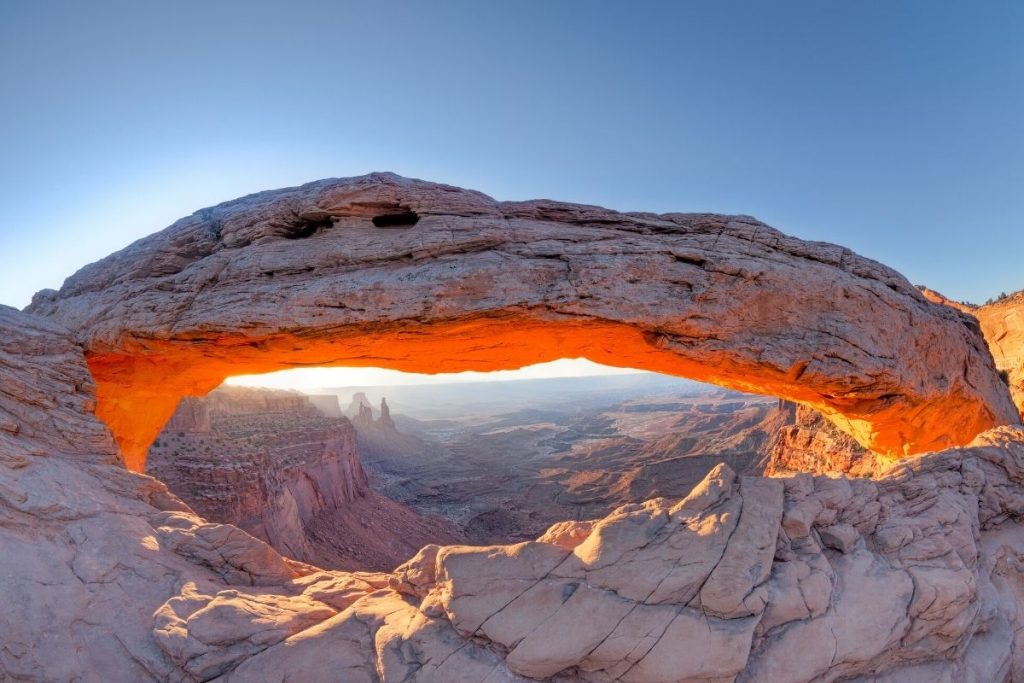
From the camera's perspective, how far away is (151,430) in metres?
11.1

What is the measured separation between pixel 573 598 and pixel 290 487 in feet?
71.0

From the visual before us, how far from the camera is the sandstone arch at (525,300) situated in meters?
7.29

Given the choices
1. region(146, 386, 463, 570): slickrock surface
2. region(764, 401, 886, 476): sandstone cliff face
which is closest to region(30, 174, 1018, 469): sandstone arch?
region(764, 401, 886, 476): sandstone cliff face

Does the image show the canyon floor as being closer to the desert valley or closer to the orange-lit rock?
the desert valley

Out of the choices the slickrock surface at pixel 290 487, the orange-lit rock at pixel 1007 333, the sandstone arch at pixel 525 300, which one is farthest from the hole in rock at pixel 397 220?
the slickrock surface at pixel 290 487

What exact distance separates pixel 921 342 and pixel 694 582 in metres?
7.20

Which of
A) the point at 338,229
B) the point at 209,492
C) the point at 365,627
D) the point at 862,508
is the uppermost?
the point at 338,229

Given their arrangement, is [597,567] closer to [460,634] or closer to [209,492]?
[460,634]

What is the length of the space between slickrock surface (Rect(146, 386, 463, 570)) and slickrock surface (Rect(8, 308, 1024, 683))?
13.4 m

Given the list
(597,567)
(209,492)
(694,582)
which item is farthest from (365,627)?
(209,492)

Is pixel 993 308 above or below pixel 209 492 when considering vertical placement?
above

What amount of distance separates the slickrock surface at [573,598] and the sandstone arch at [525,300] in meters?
2.49

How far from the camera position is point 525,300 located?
7176 mm

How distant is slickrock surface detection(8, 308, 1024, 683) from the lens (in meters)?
4.50
